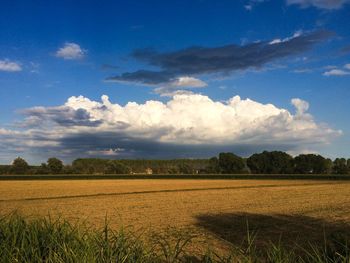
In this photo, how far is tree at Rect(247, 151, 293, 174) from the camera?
16775cm

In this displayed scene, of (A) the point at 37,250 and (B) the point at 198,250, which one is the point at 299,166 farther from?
(A) the point at 37,250

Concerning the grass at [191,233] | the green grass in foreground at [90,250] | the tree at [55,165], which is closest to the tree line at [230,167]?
the tree at [55,165]

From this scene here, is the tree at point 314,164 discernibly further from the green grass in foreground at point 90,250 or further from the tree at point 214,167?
the green grass in foreground at point 90,250

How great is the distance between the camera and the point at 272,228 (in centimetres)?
2377

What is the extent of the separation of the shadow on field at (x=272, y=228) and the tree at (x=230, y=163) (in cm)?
14662

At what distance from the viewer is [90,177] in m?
128

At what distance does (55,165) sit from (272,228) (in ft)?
512

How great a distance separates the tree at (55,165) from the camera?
167 m

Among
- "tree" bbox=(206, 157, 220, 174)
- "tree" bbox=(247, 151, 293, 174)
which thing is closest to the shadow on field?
"tree" bbox=(247, 151, 293, 174)

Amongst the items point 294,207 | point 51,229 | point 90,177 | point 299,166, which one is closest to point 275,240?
point 51,229

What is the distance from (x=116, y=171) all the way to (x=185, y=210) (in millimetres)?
136755

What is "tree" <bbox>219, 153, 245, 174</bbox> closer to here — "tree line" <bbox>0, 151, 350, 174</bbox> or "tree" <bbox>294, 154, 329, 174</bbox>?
"tree line" <bbox>0, 151, 350, 174</bbox>

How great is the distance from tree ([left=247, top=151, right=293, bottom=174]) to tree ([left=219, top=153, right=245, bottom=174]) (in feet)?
11.4

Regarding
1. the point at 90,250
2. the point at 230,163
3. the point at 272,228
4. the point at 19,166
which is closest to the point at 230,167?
the point at 230,163
